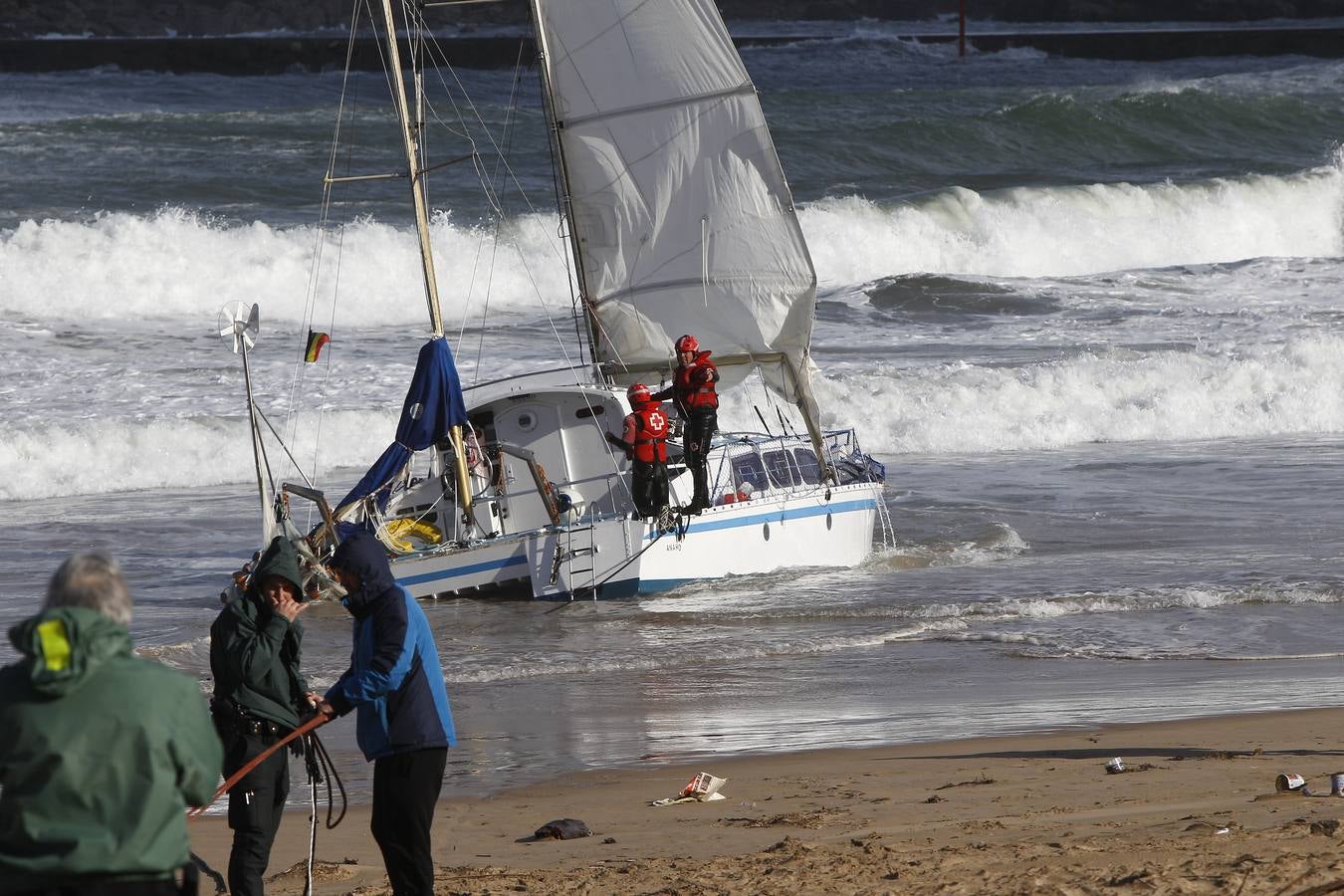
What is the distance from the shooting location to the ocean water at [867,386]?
37.3ft

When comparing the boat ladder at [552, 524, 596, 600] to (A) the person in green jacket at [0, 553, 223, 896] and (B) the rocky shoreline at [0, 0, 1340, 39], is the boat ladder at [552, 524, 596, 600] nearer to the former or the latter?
(A) the person in green jacket at [0, 553, 223, 896]

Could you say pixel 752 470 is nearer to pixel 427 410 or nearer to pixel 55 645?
pixel 427 410

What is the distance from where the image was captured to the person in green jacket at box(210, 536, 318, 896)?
654 cm

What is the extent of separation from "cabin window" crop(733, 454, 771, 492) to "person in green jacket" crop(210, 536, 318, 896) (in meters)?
9.56

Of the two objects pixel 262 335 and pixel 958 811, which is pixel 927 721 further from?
pixel 262 335

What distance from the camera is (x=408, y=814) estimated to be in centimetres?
615

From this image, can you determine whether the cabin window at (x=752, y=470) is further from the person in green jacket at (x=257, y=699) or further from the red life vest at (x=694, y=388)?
the person in green jacket at (x=257, y=699)

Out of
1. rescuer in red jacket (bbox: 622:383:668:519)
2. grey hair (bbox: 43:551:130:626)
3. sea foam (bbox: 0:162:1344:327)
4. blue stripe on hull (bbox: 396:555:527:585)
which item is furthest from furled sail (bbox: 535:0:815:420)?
grey hair (bbox: 43:551:130:626)

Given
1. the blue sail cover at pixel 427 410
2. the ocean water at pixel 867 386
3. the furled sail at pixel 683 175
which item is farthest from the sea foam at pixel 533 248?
the blue sail cover at pixel 427 410

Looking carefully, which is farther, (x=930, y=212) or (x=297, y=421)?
(x=930, y=212)

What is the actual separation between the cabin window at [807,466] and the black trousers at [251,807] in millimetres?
10200

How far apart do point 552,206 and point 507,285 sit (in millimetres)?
5575

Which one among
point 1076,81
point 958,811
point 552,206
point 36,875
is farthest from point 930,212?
point 36,875

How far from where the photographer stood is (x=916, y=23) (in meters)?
84.8
